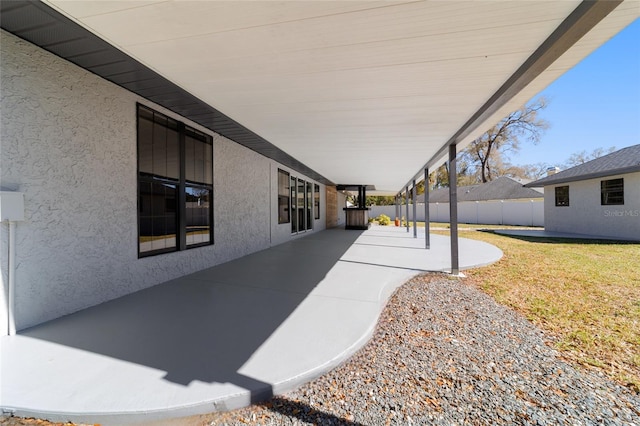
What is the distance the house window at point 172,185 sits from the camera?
4.10m

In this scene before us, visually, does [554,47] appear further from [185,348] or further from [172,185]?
[172,185]

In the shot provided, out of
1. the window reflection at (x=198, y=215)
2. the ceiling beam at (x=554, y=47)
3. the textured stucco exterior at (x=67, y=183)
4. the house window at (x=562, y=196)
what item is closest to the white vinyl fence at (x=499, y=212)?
the house window at (x=562, y=196)

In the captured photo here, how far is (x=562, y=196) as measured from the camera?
1330 cm

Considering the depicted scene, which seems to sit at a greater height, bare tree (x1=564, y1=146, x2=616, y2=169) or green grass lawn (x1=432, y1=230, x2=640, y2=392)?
bare tree (x1=564, y1=146, x2=616, y2=169)

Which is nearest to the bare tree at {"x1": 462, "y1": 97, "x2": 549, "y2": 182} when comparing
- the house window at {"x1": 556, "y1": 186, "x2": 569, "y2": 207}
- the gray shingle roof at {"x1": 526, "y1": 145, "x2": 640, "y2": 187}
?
the house window at {"x1": 556, "y1": 186, "x2": 569, "y2": 207}

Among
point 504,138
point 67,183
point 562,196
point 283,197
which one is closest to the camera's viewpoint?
point 67,183

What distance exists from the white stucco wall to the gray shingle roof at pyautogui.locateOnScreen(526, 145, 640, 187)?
46 centimetres

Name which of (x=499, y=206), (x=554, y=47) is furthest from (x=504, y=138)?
(x=554, y=47)

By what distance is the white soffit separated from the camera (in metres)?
1.93

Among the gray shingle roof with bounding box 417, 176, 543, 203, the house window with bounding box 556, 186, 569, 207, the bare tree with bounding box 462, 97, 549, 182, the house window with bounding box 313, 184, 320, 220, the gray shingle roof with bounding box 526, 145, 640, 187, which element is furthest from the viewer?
the bare tree with bounding box 462, 97, 549, 182

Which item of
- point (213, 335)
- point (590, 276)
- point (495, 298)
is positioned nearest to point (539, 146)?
point (590, 276)

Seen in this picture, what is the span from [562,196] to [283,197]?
14.1 metres

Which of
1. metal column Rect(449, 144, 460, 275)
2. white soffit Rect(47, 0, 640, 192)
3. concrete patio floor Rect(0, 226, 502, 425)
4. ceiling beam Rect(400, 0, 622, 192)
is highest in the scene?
white soffit Rect(47, 0, 640, 192)

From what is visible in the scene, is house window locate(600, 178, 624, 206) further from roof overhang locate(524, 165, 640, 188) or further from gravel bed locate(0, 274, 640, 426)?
gravel bed locate(0, 274, 640, 426)
